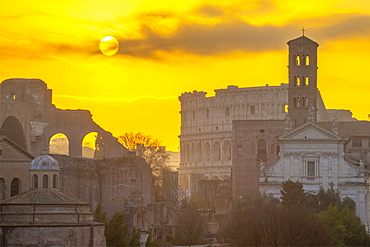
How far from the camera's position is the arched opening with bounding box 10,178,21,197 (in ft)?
204

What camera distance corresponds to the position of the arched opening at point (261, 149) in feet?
318

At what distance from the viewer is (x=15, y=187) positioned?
62.2 m

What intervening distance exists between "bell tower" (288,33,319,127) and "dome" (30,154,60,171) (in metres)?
39.3

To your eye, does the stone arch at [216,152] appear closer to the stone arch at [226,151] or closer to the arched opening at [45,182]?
the stone arch at [226,151]

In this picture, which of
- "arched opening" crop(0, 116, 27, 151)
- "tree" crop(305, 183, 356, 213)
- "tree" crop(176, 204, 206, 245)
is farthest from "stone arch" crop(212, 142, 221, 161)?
"arched opening" crop(0, 116, 27, 151)

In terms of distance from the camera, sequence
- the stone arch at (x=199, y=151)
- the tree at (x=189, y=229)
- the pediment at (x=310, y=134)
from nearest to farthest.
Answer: the tree at (x=189, y=229) → the pediment at (x=310, y=134) → the stone arch at (x=199, y=151)

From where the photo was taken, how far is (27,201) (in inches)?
2175

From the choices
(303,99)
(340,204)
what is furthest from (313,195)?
(303,99)

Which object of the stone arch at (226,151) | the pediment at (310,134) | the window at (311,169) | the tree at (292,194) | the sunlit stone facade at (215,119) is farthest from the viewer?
the stone arch at (226,151)

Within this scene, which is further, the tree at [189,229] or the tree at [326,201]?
the tree at [326,201]

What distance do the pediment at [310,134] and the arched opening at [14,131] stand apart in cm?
2178

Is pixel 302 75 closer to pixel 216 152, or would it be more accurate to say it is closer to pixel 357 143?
pixel 357 143

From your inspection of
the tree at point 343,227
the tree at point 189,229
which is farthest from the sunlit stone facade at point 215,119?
the tree at point 343,227

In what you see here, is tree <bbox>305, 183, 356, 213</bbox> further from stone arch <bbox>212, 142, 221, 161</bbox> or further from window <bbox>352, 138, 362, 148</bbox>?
stone arch <bbox>212, 142, 221, 161</bbox>
